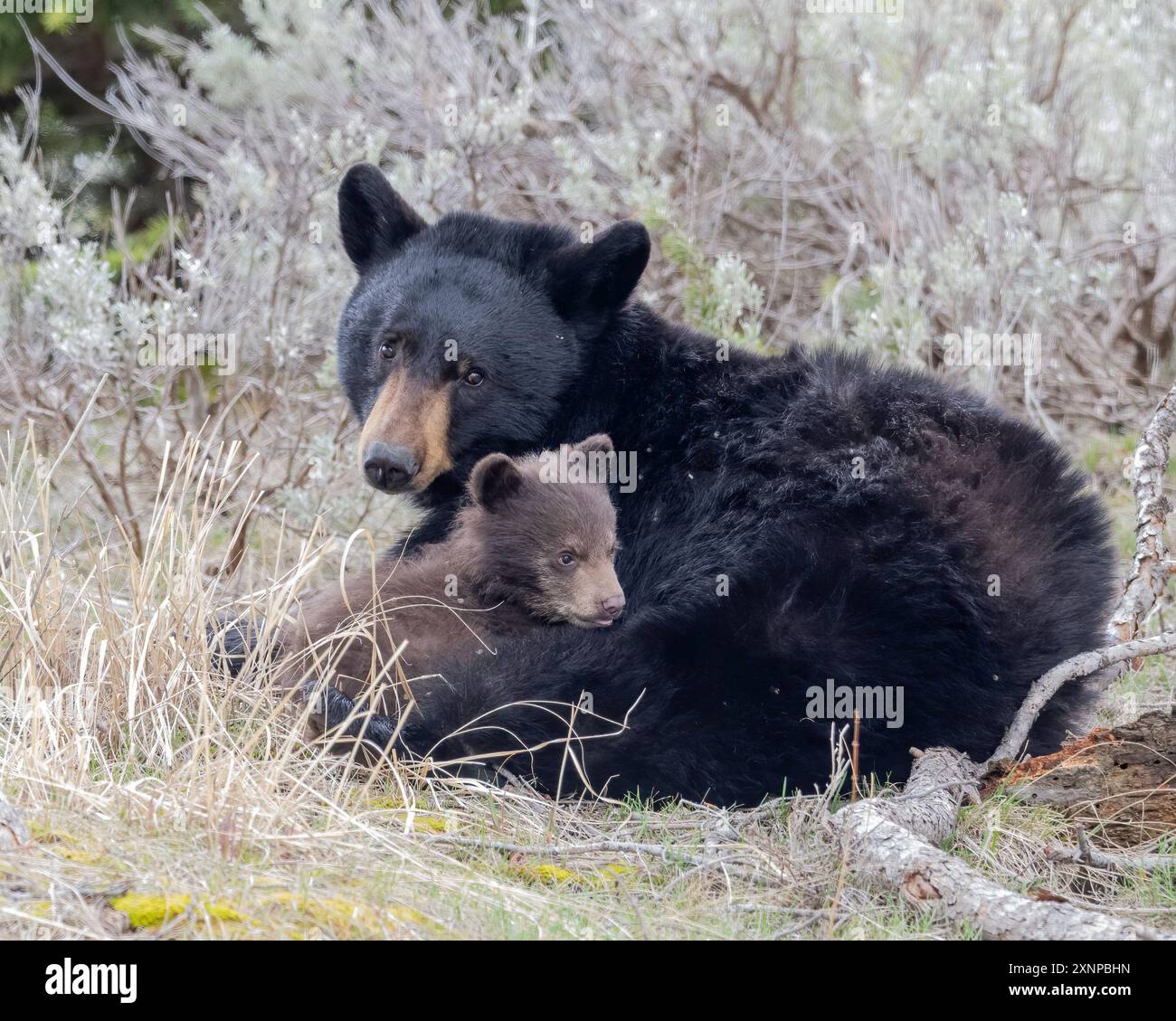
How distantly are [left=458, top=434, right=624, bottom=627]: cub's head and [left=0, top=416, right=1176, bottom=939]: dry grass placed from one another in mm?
535

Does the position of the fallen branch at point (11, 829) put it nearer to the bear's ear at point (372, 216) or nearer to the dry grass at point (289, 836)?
the dry grass at point (289, 836)

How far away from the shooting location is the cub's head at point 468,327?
486cm

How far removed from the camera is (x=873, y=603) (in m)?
3.97

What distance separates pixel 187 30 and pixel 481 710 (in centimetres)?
899

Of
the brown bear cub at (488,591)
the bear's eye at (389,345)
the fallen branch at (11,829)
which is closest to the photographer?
the fallen branch at (11,829)

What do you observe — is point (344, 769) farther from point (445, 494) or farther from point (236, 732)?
point (445, 494)

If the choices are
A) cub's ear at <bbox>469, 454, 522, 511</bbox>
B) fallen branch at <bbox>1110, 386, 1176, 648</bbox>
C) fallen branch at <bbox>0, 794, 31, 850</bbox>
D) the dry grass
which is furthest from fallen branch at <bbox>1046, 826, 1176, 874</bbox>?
fallen branch at <bbox>0, 794, 31, 850</bbox>

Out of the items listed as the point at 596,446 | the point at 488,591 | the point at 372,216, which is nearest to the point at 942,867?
the point at 488,591

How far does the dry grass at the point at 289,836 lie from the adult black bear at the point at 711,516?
0.65 feet

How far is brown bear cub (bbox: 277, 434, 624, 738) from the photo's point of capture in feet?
13.9

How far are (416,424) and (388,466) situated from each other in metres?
0.20

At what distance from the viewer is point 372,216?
5340 millimetres

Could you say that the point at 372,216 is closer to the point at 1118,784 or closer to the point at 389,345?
the point at 389,345

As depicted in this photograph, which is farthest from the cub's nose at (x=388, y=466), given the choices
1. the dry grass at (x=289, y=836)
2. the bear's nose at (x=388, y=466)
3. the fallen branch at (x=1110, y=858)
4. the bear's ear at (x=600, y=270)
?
the fallen branch at (x=1110, y=858)
